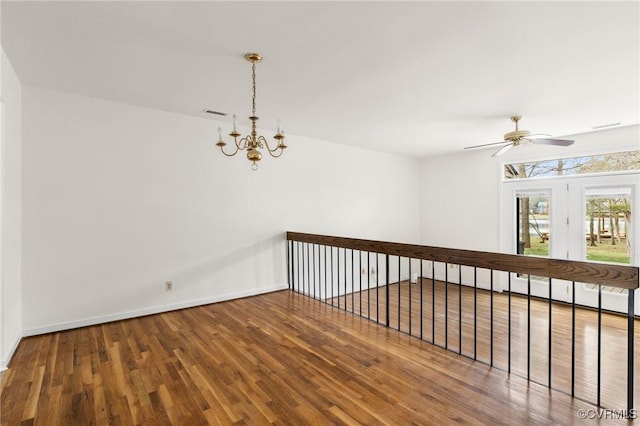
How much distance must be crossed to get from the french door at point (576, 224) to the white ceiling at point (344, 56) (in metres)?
1.23

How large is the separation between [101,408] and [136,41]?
252cm

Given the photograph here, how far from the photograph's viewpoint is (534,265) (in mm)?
2275

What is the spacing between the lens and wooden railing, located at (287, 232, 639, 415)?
Result: 213cm

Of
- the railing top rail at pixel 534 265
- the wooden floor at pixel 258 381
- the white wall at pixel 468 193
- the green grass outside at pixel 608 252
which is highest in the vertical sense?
the white wall at pixel 468 193

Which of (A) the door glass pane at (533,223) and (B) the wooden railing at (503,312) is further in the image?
(A) the door glass pane at (533,223)

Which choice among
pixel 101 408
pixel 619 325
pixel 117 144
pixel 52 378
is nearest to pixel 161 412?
pixel 101 408

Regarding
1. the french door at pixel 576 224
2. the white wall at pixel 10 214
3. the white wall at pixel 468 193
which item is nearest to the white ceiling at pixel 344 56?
the white wall at pixel 10 214

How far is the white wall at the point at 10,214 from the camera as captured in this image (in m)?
2.58

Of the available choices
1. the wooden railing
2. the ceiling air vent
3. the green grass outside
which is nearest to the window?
the green grass outside

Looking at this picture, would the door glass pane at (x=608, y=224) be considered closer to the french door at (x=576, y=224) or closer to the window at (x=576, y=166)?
the french door at (x=576, y=224)

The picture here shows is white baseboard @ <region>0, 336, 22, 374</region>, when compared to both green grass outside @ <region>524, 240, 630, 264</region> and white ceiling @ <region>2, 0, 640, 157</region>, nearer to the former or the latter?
white ceiling @ <region>2, 0, 640, 157</region>

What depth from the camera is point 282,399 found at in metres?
2.14

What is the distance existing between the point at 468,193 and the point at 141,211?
559 centimetres

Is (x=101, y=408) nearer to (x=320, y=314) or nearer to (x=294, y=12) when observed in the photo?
(x=320, y=314)
